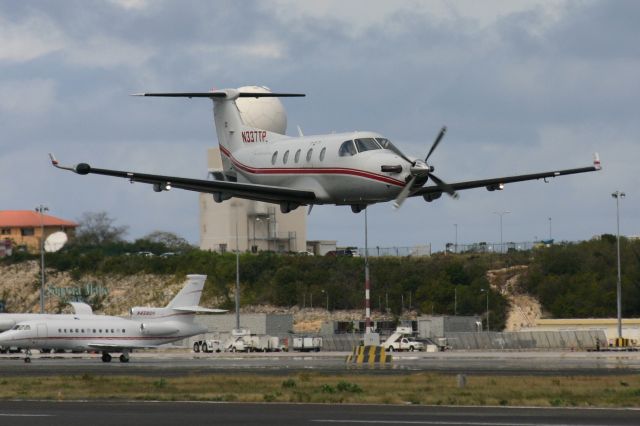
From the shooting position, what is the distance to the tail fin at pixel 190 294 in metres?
103

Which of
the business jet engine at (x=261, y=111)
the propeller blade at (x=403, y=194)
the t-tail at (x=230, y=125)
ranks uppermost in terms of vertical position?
the business jet engine at (x=261, y=111)

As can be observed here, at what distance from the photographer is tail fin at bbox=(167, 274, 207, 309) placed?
103 metres

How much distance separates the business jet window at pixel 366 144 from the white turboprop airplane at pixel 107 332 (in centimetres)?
4156

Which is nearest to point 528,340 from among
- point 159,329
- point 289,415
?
point 159,329

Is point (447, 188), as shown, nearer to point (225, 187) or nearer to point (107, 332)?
point (225, 187)

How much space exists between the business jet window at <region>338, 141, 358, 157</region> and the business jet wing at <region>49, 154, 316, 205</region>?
2401 mm

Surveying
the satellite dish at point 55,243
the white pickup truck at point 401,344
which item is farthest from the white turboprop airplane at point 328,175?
the satellite dish at point 55,243

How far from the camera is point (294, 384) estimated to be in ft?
167

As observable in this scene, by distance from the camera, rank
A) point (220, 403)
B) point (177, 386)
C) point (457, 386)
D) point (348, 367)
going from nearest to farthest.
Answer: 1. point (220, 403)
2. point (457, 386)
3. point (177, 386)
4. point (348, 367)

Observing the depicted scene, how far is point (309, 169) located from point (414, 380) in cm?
1063

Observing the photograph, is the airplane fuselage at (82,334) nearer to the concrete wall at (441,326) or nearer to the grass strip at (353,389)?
the concrete wall at (441,326)

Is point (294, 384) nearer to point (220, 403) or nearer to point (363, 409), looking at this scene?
point (220, 403)

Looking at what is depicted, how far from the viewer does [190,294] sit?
104 meters

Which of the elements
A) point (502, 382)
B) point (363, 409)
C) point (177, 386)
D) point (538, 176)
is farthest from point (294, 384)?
point (538, 176)
